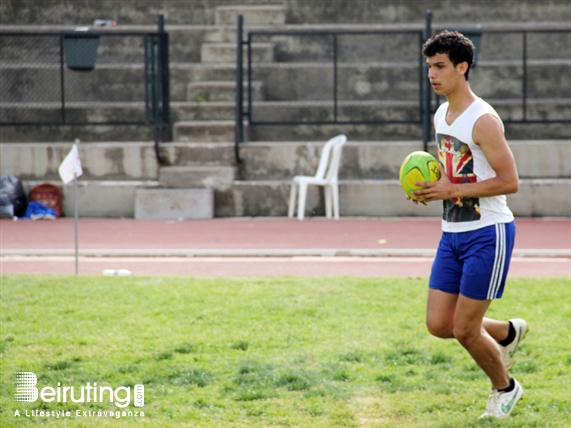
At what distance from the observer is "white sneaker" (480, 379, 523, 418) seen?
17.7 ft

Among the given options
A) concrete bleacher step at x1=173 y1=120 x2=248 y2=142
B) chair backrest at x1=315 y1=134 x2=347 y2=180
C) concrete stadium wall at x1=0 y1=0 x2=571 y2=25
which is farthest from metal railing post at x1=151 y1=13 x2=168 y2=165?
concrete stadium wall at x1=0 y1=0 x2=571 y2=25

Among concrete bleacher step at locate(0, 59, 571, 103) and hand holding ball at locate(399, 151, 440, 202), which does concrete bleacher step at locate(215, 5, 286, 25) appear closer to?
concrete bleacher step at locate(0, 59, 571, 103)

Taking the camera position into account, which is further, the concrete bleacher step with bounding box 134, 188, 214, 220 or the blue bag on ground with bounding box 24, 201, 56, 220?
the concrete bleacher step with bounding box 134, 188, 214, 220

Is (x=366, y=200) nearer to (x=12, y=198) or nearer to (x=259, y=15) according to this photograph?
(x=12, y=198)

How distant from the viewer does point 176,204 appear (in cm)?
1603

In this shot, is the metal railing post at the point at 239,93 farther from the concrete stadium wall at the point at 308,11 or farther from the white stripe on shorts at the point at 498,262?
the white stripe on shorts at the point at 498,262

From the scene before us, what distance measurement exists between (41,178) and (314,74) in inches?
236

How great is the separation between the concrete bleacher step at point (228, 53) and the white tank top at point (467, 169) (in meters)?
14.4

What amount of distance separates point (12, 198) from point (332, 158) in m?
5.79

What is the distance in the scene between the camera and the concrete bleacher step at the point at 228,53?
19219 millimetres

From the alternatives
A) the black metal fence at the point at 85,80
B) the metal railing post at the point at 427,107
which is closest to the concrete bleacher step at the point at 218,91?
the black metal fence at the point at 85,80

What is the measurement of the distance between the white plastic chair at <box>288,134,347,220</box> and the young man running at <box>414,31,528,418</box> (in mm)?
10136
